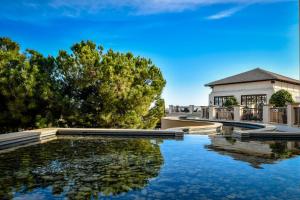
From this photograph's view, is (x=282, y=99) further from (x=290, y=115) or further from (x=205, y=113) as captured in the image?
(x=205, y=113)

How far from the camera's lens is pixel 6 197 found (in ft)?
17.1

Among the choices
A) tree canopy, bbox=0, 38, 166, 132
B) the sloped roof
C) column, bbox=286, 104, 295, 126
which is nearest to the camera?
tree canopy, bbox=0, 38, 166, 132

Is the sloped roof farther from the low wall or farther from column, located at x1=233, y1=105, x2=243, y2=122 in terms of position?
the low wall

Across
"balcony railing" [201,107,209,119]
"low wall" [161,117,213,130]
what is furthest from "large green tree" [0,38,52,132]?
"balcony railing" [201,107,209,119]

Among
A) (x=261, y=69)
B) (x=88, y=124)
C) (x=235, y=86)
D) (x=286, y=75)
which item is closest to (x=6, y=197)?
(x=88, y=124)

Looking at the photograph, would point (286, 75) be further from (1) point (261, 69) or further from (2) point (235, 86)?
(2) point (235, 86)

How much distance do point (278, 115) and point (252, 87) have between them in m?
15.1

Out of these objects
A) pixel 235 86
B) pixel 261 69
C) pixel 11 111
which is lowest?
pixel 11 111

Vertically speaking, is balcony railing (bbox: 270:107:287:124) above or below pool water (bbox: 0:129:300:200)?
above

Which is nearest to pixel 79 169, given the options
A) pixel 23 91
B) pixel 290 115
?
pixel 23 91

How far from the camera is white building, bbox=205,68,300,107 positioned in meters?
33.7

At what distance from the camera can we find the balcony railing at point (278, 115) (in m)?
20.3

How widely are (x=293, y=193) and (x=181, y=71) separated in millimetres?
31208

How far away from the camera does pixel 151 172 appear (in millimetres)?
7047
